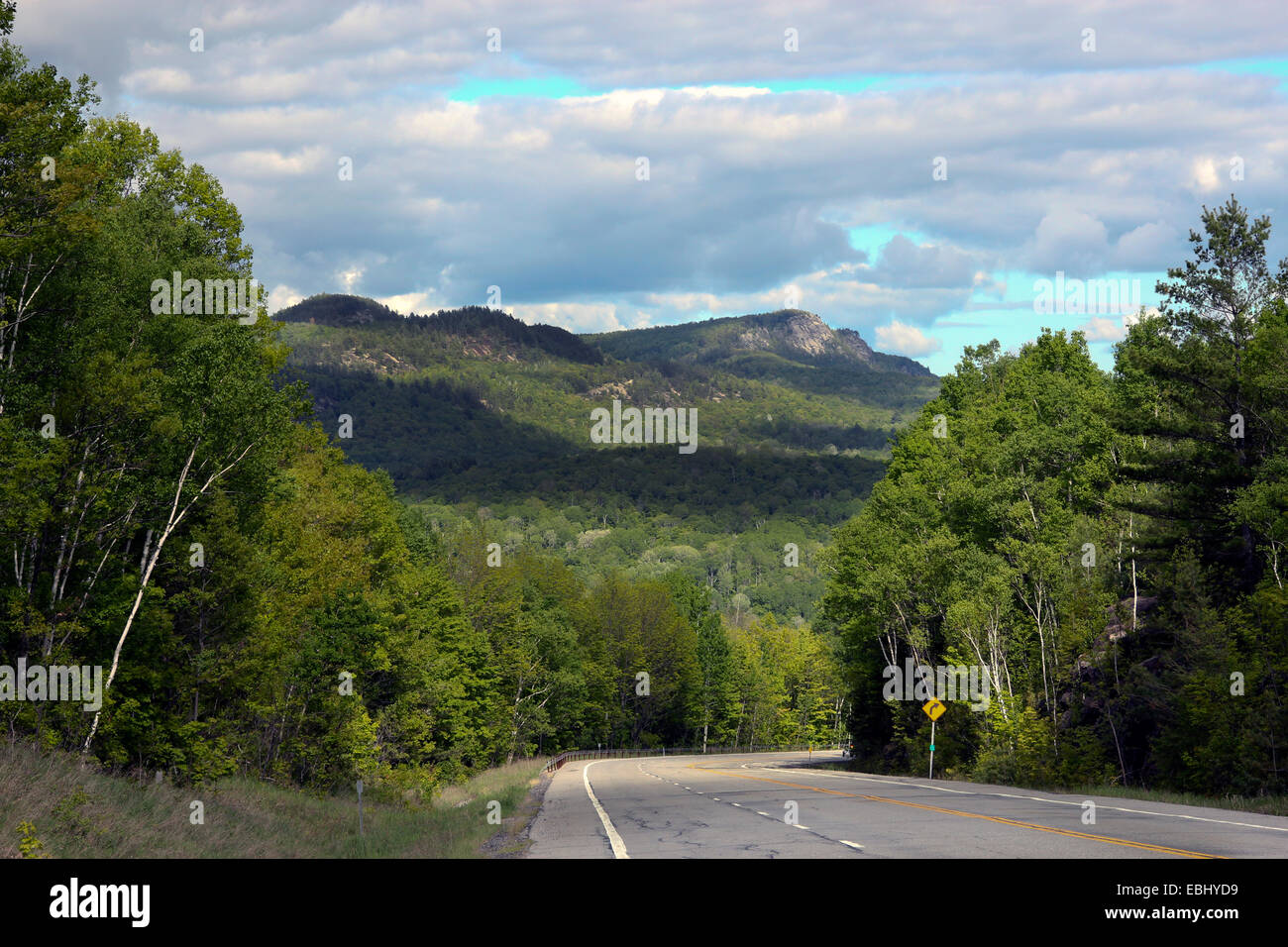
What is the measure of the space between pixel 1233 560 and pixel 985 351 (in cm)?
4712

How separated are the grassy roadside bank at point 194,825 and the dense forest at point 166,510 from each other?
10.1ft

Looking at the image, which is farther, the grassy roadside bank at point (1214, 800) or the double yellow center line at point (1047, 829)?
the grassy roadside bank at point (1214, 800)

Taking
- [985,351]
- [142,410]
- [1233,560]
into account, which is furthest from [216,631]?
[985,351]

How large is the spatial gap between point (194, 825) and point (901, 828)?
13.3 m

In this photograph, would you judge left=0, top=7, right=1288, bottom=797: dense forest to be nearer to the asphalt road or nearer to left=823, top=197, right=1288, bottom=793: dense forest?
left=823, top=197, right=1288, bottom=793: dense forest

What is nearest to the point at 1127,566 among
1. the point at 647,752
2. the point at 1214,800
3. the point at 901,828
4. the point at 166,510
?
the point at 1214,800

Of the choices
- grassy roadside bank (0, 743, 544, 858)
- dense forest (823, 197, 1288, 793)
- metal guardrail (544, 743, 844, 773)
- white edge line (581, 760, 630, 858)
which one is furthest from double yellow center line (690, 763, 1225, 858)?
metal guardrail (544, 743, 844, 773)

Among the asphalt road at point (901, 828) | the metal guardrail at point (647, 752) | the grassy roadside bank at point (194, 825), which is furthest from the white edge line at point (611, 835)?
the metal guardrail at point (647, 752)

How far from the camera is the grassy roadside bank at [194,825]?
16.3m

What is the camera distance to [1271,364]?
37.1m

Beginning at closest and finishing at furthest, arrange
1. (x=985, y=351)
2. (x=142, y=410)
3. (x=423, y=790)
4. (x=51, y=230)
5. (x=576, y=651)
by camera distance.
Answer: (x=51, y=230), (x=142, y=410), (x=423, y=790), (x=985, y=351), (x=576, y=651)

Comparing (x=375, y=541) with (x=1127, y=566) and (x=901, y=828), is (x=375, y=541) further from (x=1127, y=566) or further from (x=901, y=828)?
(x=901, y=828)

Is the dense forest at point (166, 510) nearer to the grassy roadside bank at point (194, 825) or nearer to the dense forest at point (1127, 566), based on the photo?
the grassy roadside bank at point (194, 825)
